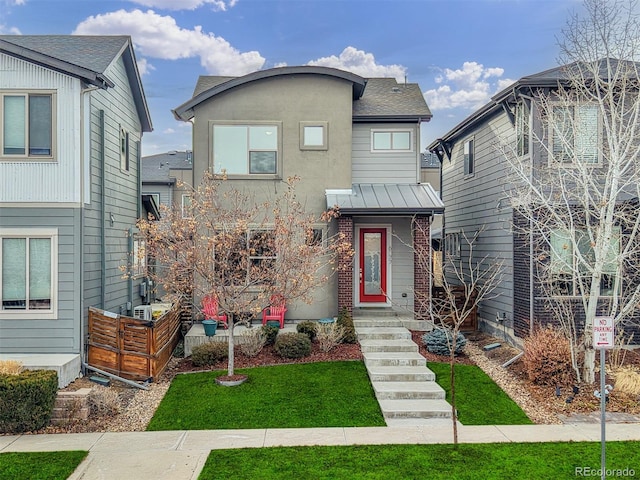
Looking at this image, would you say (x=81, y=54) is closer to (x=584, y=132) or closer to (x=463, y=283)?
(x=463, y=283)

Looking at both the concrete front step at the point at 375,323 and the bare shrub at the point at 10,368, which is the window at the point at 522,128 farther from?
the bare shrub at the point at 10,368

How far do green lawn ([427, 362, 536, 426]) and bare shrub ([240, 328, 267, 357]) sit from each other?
387 cm

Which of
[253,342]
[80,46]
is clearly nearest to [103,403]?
[253,342]

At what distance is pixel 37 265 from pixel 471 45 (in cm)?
1661

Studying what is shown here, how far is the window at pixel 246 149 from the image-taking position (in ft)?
45.0

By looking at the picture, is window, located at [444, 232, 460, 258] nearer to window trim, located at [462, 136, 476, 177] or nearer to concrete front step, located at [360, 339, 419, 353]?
window trim, located at [462, 136, 476, 177]

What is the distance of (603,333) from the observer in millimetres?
6422

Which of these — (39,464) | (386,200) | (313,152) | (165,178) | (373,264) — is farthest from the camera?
(165,178)

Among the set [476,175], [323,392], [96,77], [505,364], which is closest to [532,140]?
[476,175]

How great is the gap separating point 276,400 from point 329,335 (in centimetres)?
269

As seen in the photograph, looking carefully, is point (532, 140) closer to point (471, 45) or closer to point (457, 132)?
point (457, 132)

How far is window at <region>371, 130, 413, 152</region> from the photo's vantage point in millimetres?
14453

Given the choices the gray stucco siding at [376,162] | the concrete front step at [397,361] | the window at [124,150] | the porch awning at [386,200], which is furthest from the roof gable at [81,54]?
the concrete front step at [397,361]

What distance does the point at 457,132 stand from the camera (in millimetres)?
17734
